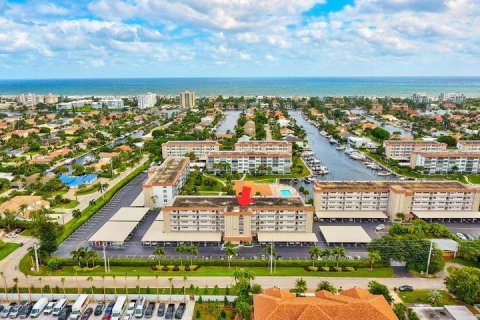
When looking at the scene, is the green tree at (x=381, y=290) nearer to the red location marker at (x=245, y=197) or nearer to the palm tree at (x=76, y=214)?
the red location marker at (x=245, y=197)

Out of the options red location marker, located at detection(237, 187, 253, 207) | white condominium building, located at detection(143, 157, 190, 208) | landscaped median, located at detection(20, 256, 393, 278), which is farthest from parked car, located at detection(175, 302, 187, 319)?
white condominium building, located at detection(143, 157, 190, 208)

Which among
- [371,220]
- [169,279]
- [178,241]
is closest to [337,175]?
[371,220]

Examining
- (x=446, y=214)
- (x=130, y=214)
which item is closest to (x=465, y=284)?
(x=446, y=214)

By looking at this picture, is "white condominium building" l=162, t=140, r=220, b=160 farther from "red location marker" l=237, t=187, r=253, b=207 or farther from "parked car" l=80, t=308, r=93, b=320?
"parked car" l=80, t=308, r=93, b=320

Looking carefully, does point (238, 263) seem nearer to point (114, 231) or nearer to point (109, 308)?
point (109, 308)

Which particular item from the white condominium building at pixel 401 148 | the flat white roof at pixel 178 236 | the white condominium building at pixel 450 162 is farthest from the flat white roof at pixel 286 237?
the white condominium building at pixel 401 148

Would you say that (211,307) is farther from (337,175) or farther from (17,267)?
(337,175)
